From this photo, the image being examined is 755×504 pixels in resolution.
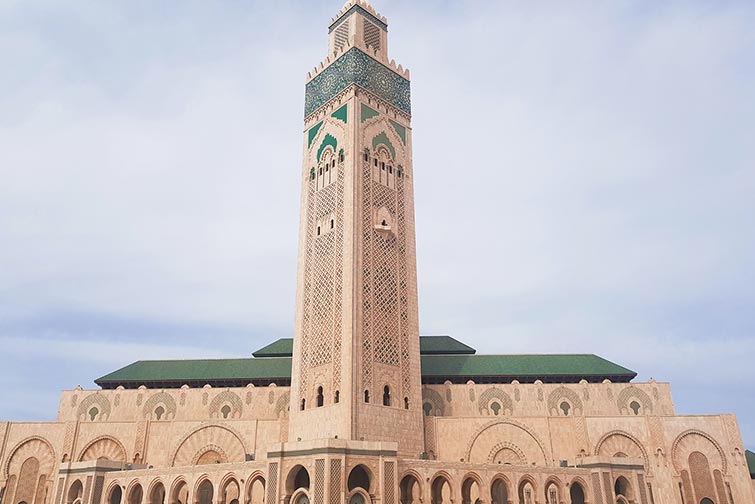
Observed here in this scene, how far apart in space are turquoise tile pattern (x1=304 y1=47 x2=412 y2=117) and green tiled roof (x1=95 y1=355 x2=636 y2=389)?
13107 mm

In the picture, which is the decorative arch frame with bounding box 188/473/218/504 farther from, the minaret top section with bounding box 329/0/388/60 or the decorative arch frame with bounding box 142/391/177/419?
the minaret top section with bounding box 329/0/388/60

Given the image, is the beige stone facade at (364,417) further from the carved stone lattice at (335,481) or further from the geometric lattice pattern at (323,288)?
the carved stone lattice at (335,481)

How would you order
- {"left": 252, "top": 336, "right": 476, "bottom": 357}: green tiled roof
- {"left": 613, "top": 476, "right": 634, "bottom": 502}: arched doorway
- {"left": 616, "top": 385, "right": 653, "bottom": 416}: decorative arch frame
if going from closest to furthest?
{"left": 613, "top": 476, "right": 634, "bottom": 502}: arched doorway < {"left": 616, "top": 385, "right": 653, "bottom": 416}: decorative arch frame < {"left": 252, "top": 336, "right": 476, "bottom": 357}: green tiled roof

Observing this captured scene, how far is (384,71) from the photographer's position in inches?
1154

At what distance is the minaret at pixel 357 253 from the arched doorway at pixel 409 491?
189cm

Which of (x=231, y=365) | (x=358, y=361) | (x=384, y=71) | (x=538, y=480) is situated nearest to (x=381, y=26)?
(x=384, y=71)

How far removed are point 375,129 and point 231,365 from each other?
15.0 meters

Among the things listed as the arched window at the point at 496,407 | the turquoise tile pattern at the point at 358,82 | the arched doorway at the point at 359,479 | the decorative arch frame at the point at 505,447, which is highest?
the turquoise tile pattern at the point at 358,82

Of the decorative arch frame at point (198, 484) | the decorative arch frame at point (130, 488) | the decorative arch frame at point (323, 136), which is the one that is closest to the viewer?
the decorative arch frame at point (198, 484)

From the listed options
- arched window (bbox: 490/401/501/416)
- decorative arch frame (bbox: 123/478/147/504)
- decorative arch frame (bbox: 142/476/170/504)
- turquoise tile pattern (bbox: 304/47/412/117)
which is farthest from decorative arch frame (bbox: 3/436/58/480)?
arched window (bbox: 490/401/501/416)

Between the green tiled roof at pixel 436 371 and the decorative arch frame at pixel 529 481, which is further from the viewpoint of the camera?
the green tiled roof at pixel 436 371

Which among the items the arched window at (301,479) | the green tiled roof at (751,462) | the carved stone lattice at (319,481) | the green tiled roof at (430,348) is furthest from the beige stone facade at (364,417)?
the green tiled roof at (751,462)

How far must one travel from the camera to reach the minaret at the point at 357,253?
77.0 feet

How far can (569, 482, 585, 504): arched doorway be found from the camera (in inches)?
955
